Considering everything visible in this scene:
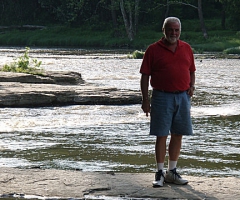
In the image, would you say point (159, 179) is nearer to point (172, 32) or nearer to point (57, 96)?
point (172, 32)

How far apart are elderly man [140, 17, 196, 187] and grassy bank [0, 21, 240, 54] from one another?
4059cm

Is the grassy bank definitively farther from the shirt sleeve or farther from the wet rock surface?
the shirt sleeve

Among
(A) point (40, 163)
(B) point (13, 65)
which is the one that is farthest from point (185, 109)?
(B) point (13, 65)

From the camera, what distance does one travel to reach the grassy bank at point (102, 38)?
51000 mm

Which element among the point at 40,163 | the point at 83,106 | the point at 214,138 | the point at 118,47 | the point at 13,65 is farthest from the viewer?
the point at 118,47

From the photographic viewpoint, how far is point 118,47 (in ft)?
180

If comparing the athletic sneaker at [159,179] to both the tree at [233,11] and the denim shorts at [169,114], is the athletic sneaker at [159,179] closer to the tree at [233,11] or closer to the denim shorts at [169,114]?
the denim shorts at [169,114]

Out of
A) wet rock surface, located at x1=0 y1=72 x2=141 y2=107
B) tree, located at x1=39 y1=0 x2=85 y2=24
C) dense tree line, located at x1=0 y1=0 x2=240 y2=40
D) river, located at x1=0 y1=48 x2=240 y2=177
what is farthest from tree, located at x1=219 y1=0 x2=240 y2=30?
wet rock surface, located at x1=0 y1=72 x2=141 y2=107

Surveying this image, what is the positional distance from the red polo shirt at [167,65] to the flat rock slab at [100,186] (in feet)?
3.05

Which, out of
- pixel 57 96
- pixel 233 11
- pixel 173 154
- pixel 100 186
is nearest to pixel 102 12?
pixel 233 11

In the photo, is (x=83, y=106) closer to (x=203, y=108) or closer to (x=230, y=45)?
(x=203, y=108)

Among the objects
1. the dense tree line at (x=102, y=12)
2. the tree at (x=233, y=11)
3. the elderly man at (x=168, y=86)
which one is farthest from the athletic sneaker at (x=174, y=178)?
the dense tree line at (x=102, y=12)

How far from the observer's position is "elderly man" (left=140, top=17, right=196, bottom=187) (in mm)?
6938

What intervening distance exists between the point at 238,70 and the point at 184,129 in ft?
67.4
